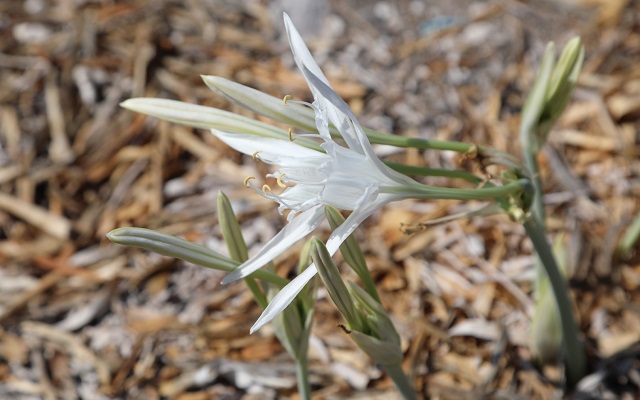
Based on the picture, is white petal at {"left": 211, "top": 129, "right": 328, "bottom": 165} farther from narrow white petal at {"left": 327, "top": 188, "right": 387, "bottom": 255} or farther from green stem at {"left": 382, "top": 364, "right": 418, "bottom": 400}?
green stem at {"left": 382, "top": 364, "right": 418, "bottom": 400}

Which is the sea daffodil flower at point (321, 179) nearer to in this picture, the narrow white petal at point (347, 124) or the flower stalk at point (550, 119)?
the narrow white petal at point (347, 124)

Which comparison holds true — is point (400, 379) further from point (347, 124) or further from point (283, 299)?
point (347, 124)

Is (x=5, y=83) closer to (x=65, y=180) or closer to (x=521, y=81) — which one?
(x=65, y=180)

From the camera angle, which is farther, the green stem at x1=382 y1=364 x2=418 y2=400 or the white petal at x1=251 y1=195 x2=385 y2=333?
the green stem at x1=382 y1=364 x2=418 y2=400

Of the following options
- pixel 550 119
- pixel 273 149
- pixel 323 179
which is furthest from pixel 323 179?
pixel 550 119

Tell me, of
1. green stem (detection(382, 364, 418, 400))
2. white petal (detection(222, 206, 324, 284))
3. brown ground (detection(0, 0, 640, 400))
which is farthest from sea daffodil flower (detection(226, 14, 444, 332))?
brown ground (detection(0, 0, 640, 400))

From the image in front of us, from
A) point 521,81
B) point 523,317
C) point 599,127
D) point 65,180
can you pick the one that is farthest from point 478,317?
point 65,180

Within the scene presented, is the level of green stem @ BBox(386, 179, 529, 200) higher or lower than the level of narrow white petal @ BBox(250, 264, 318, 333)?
higher
